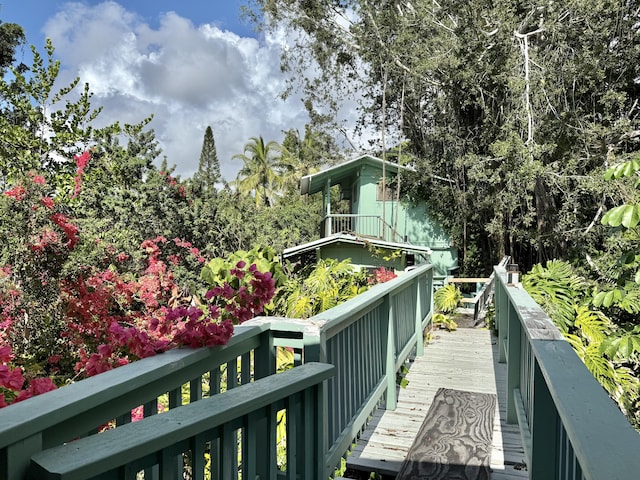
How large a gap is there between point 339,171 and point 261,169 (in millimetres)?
22675

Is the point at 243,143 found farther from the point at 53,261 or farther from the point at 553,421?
the point at 553,421

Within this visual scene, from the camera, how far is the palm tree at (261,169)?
137ft

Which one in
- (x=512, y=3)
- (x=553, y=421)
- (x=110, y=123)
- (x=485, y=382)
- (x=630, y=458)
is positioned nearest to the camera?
(x=630, y=458)

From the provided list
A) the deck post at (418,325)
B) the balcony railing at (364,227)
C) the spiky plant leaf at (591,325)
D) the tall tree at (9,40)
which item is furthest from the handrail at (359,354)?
the tall tree at (9,40)

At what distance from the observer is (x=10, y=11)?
18812 mm

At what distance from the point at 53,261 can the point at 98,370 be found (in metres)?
6.29

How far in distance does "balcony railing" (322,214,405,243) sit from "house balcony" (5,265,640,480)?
1569 centimetres

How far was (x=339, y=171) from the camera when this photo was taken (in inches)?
826

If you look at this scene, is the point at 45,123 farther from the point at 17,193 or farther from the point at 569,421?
the point at 569,421

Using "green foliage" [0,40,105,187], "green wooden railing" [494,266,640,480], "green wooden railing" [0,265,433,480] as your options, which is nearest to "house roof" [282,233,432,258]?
"green foliage" [0,40,105,187]

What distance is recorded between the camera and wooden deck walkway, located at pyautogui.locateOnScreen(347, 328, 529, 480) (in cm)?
317

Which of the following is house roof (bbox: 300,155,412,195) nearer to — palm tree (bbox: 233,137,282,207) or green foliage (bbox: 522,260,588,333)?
green foliage (bbox: 522,260,588,333)

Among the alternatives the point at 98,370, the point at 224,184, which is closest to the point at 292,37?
the point at 224,184

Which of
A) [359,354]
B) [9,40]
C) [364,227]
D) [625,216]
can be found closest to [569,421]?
[625,216]
